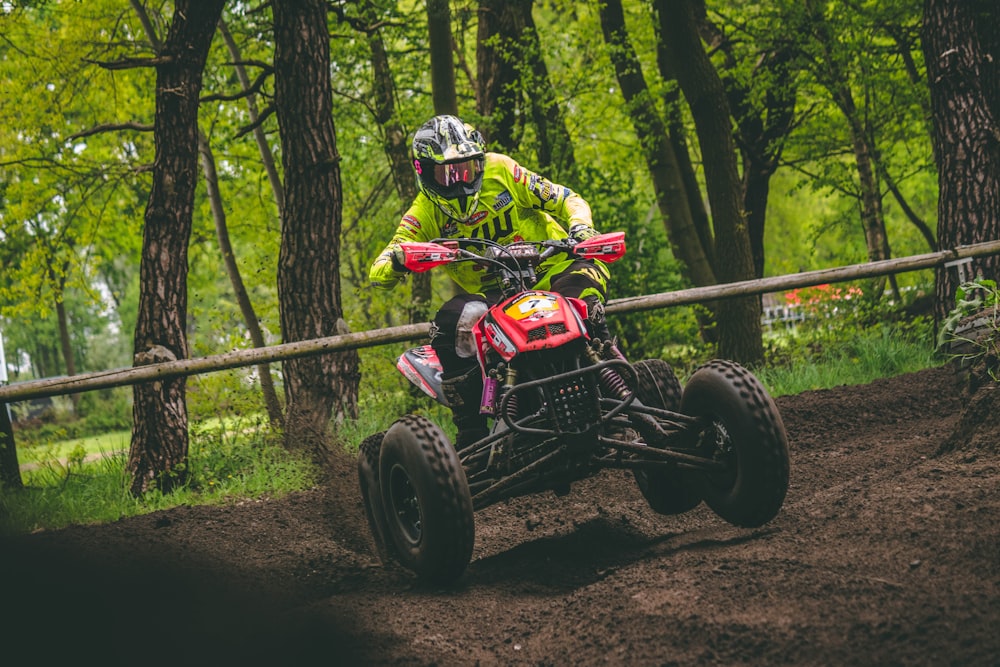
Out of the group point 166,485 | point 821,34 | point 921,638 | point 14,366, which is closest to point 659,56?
point 821,34

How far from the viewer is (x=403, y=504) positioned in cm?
486

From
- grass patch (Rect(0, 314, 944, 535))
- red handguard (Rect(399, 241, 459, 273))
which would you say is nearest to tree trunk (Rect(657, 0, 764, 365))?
grass patch (Rect(0, 314, 944, 535))

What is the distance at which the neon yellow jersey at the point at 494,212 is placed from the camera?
534cm

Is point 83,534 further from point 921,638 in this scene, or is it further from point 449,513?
point 921,638

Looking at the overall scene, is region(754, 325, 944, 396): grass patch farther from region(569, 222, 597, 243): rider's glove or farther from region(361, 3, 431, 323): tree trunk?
region(361, 3, 431, 323): tree trunk

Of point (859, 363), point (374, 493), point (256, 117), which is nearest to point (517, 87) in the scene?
point (859, 363)

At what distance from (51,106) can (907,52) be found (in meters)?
13.6

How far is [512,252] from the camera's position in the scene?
4727mm

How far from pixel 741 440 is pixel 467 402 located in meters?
1.55

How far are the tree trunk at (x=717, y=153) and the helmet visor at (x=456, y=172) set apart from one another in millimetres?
6543

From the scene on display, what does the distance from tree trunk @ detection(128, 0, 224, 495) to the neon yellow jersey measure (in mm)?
3418

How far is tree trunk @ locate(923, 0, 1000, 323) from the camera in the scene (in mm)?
8594

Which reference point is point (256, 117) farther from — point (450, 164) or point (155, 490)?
point (450, 164)

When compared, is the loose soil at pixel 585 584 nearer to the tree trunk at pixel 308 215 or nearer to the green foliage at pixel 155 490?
the green foliage at pixel 155 490
